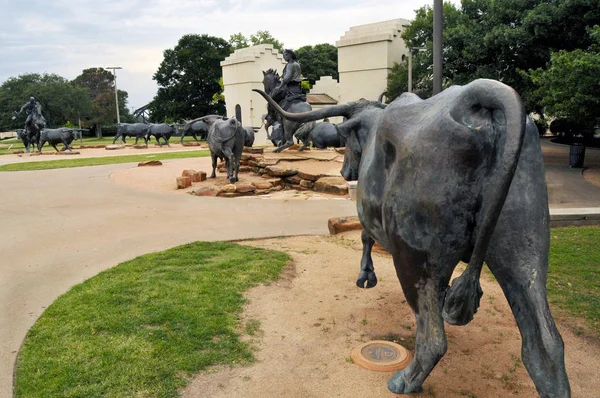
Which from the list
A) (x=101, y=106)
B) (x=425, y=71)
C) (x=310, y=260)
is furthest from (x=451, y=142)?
(x=101, y=106)

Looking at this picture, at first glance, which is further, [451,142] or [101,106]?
[101,106]

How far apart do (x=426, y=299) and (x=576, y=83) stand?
11.7 meters

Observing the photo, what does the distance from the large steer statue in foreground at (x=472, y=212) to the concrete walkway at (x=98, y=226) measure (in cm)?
312

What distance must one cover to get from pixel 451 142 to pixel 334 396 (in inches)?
77.3

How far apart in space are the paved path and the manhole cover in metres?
2.65

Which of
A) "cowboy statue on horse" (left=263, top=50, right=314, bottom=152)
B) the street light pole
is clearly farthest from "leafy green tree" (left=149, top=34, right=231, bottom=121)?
the street light pole

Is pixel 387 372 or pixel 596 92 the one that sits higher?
pixel 596 92

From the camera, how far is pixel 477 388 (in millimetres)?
3223

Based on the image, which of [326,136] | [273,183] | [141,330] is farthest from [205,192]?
[326,136]

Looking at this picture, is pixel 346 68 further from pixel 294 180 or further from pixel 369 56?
pixel 294 180

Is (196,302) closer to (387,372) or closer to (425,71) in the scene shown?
(387,372)

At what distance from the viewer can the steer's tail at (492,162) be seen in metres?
2.04

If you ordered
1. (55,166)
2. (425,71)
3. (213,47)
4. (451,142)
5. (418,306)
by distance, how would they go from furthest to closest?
(213,47), (425,71), (55,166), (418,306), (451,142)

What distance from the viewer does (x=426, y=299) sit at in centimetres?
257
